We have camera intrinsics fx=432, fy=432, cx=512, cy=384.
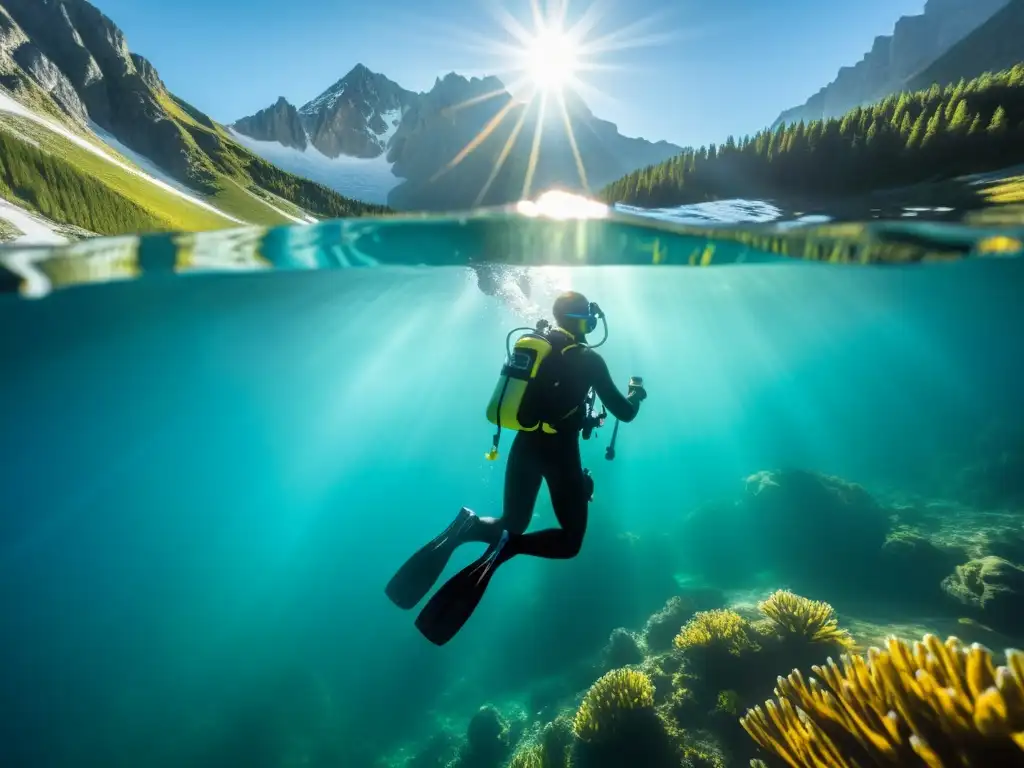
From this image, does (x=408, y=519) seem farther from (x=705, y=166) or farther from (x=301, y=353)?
(x=705, y=166)

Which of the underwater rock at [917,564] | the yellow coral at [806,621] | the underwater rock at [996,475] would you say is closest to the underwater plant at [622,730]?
the yellow coral at [806,621]

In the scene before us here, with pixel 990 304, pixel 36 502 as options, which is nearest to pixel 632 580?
pixel 990 304

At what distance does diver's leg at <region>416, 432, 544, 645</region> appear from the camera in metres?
3.44

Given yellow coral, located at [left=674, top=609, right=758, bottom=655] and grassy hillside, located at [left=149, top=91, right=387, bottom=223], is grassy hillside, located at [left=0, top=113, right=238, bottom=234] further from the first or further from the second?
yellow coral, located at [left=674, top=609, right=758, bottom=655]

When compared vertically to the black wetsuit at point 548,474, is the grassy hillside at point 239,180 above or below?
above

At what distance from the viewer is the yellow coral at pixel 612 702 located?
748 centimetres

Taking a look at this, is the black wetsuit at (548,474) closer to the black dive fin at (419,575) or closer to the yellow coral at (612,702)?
the black dive fin at (419,575)

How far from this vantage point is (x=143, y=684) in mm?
15516

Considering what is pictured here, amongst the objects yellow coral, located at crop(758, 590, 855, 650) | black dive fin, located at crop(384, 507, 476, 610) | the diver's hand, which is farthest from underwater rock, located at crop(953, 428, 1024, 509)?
black dive fin, located at crop(384, 507, 476, 610)

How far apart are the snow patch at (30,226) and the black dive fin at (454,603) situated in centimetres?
1207

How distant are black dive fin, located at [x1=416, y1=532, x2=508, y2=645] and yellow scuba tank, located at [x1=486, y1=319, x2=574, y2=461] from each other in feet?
4.18

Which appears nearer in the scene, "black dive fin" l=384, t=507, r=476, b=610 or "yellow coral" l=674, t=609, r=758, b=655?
"black dive fin" l=384, t=507, r=476, b=610

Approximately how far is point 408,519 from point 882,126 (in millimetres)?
29234

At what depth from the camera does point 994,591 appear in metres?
10.3
